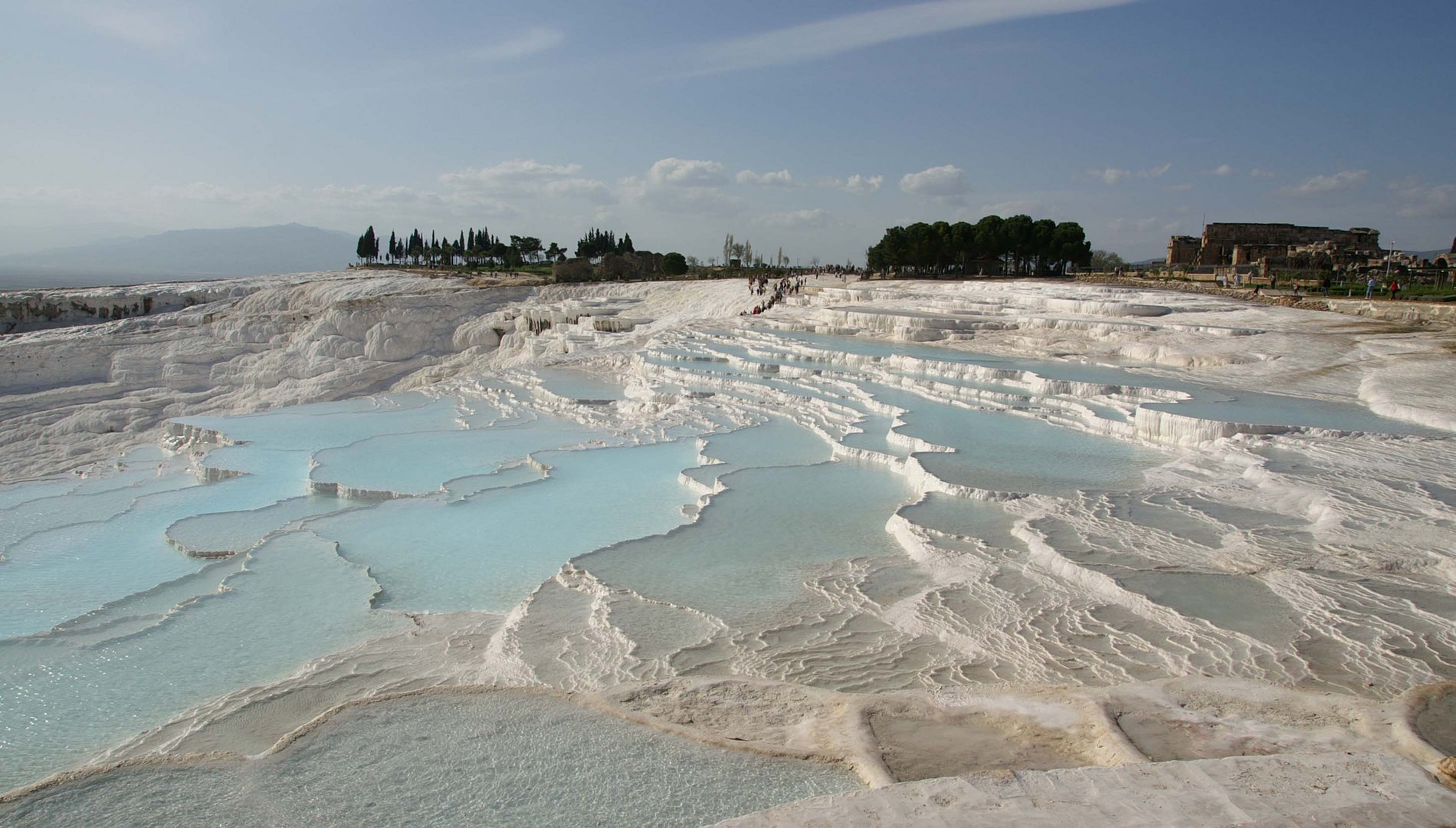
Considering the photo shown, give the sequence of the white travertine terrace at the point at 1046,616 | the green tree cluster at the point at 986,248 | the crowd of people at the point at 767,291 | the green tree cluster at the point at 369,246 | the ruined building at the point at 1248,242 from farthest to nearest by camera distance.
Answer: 1. the green tree cluster at the point at 369,246
2. the green tree cluster at the point at 986,248
3. the ruined building at the point at 1248,242
4. the crowd of people at the point at 767,291
5. the white travertine terrace at the point at 1046,616

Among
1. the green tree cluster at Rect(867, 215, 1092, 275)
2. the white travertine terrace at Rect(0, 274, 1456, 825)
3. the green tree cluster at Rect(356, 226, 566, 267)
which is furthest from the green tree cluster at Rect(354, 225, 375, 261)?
the white travertine terrace at Rect(0, 274, 1456, 825)

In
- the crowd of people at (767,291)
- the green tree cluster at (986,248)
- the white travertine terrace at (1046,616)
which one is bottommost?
the white travertine terrace at (1046,616)

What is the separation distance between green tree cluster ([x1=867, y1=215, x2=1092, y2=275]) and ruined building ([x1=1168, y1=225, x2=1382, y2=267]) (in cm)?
327

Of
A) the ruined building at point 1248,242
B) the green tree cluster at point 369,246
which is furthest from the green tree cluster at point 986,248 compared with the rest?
the green tree cluster at point 369,246

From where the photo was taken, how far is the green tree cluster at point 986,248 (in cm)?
2989

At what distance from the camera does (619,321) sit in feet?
67.1

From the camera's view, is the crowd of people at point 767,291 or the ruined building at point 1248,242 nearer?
the crowd of people at point 767,291

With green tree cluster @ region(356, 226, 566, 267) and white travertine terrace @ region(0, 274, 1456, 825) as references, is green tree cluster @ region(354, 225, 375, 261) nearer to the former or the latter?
green tree cluster @ region(356, 226, 566, 267)

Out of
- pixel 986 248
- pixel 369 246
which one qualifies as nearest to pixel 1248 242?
pixel 986 248

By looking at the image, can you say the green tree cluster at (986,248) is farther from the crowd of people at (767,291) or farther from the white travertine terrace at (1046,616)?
the white travertine terrace at (1046,616)

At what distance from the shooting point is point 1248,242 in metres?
27.7

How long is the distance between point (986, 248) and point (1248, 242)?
26.8 feet

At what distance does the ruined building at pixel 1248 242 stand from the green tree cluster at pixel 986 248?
3.27 metres

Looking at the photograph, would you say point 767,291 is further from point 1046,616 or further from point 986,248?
point 1046,616
